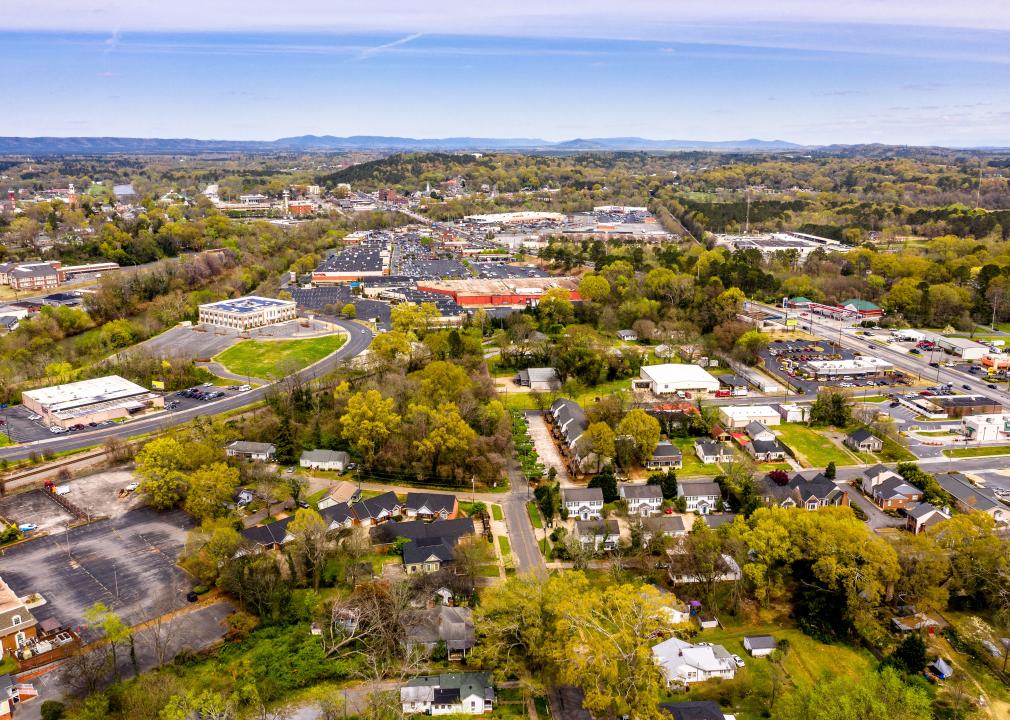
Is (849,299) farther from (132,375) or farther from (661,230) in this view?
(132,375)

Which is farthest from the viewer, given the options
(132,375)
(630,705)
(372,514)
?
(132,375)

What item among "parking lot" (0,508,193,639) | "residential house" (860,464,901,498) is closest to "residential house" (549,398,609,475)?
"residential house" (860,464,901,498)

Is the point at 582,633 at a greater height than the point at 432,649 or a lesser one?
greater

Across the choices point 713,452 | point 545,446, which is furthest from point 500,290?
point 713,452

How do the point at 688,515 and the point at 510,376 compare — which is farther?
the point at 510,376

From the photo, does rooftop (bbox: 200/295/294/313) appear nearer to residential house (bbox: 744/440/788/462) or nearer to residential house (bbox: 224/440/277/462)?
residential house (bbox: 224/440/277/462)

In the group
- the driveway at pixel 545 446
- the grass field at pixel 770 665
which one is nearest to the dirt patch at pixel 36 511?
the driveway at pixel 545 446

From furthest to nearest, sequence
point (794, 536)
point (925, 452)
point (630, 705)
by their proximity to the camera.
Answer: point (925, 452)
point (794, 536)
point (630, 705)

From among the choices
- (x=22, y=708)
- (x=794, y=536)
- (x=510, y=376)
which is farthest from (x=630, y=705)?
(x=510, y=376)
